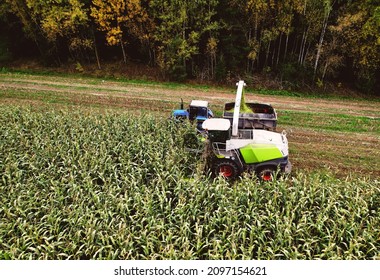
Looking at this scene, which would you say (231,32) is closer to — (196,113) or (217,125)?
(196,113)

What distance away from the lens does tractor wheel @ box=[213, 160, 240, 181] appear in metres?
9.90

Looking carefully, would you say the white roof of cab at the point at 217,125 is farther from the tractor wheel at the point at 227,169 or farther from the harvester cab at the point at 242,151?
the tractor wheel at the point at 227,169

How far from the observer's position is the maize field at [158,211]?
639 centimetres

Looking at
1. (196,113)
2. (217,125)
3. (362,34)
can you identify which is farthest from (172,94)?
(362,34)

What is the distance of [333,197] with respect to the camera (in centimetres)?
757

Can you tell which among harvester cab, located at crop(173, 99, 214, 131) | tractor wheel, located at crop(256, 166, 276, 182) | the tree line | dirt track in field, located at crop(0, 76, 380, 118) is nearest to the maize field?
tractor wheel, located at crop(256, 166, 276, 182)

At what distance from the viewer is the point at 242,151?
9.77m

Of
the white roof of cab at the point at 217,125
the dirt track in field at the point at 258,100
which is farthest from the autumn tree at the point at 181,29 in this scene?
the white roof of cab at the point at 217,125

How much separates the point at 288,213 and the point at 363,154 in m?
7.32

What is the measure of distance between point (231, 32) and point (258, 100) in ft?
22.1

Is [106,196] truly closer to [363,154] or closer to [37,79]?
[363,154]

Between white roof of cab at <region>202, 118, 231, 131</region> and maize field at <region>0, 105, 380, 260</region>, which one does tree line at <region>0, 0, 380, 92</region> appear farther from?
maize field at <region>0, 105, 380, 260</region>

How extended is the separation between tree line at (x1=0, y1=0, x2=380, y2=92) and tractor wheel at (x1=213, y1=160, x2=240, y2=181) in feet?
48.4
